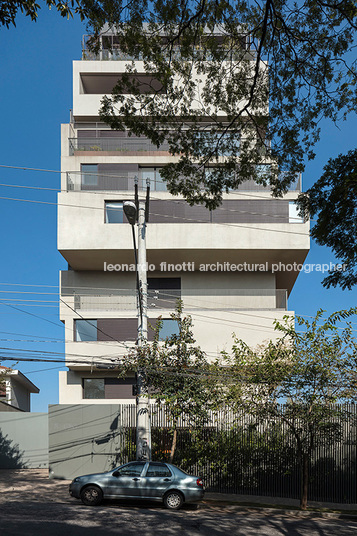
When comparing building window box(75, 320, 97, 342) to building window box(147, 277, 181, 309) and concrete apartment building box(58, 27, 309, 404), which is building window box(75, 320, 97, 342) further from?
building window box(147, 277, 181, 309)

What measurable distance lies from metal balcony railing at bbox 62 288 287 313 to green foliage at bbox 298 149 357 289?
18370 millimetres

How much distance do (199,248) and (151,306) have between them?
3835mm

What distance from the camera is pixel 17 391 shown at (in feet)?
139

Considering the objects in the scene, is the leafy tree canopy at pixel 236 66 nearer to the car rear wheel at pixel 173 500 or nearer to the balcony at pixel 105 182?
the car rear wheel at pixel 173 500

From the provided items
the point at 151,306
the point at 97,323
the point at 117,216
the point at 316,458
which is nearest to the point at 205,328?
the point at 151,306

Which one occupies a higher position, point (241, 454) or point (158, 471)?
point (158, 471)

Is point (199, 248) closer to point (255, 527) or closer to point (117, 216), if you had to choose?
point (117, 216)

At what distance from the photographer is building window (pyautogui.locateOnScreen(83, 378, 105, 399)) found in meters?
28.3

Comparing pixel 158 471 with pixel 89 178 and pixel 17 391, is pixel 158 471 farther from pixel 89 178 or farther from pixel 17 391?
pixel 17 391

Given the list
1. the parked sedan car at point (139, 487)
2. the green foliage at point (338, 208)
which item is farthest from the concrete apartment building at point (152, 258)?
the green foliage at point (338, 208)

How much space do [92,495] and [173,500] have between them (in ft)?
7.44

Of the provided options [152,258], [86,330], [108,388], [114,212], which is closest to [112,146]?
[114,212]

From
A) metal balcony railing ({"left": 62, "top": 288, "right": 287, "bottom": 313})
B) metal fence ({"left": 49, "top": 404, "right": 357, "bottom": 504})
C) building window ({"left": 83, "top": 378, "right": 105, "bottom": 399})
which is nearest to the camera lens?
metal fence ({"left": 49, "top": 404, "right": 357, "bottom": 504})

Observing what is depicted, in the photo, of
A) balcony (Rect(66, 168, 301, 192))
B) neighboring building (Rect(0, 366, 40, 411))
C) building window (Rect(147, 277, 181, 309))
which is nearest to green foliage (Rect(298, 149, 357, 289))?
building window (Rect(147, 277, 181, 309))
